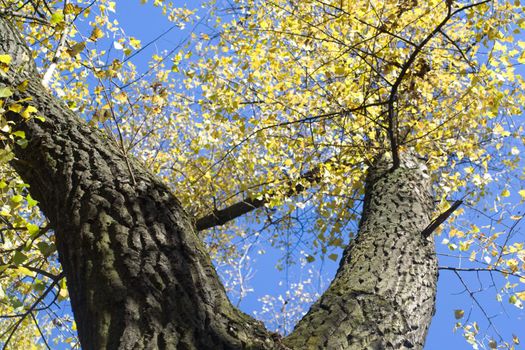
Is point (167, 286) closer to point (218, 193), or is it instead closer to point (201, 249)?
point (201, 249)

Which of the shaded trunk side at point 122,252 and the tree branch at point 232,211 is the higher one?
the tree branch at point 232,211

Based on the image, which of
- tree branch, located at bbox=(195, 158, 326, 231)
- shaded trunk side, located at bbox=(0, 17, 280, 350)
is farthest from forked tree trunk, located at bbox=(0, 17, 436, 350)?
tree branch, located at bbox=(195, 158, 326, 231)

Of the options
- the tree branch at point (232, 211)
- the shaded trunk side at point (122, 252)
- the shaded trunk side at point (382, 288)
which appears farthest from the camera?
the tree branch at point (232, 211)

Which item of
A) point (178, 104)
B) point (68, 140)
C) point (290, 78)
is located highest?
point (178, 104)

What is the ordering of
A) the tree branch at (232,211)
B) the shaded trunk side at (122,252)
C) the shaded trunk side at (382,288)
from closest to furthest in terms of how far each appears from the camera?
1. the shaded trunk side at (122,252)
2. the shaded trunk side at (382,288)
3. the tree branch at (232,211)

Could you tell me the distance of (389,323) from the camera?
99.2 inches

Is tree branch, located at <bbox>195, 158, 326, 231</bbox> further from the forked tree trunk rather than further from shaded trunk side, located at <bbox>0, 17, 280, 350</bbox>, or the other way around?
shaded trunk side, located at <bbox>0, 17, 280, 350</bbox>

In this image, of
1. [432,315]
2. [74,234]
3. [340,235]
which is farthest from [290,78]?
[74,234]

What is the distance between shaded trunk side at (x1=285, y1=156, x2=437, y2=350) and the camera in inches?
93.5

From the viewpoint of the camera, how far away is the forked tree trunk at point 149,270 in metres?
2.02

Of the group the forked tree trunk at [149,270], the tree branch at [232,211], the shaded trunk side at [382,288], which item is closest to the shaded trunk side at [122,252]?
the forked tree trunk at [149,270]

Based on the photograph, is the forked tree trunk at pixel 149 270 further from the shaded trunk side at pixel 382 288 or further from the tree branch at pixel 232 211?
the tree branch at pixel 232 211

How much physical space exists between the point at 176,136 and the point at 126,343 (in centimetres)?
556

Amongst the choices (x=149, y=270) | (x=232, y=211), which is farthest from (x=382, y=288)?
(x=232, y=211)
